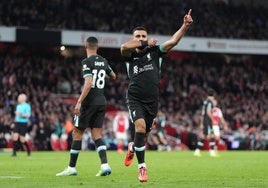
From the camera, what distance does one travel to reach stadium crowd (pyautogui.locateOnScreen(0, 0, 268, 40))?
1638 inches

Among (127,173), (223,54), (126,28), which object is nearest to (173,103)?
(126,28)

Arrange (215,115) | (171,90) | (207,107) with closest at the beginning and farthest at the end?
1. (207,107)
2. (215,115)
3. (171,90)

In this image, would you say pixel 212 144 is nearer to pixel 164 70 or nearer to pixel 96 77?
pixel 96 77

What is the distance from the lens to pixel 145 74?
12.3 metres

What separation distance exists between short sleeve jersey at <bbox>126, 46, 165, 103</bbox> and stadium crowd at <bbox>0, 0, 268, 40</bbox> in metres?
28.7

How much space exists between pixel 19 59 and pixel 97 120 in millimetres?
30323

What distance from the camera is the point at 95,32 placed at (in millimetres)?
42125

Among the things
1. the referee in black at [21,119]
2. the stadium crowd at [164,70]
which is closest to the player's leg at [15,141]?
the referee in black at [21,119]

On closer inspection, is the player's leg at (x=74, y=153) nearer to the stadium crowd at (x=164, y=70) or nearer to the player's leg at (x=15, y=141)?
the player's leg at (x=15, y=141)

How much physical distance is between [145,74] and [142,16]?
34048 millimetres

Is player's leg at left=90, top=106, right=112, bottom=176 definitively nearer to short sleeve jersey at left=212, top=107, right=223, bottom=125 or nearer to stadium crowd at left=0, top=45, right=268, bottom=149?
short sleeve jersey at left=212, top=107, right=223, bottom=125

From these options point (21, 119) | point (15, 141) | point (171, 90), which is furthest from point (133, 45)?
point (171, 90)

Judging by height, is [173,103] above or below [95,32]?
below

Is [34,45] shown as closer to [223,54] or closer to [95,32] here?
[95,32]
